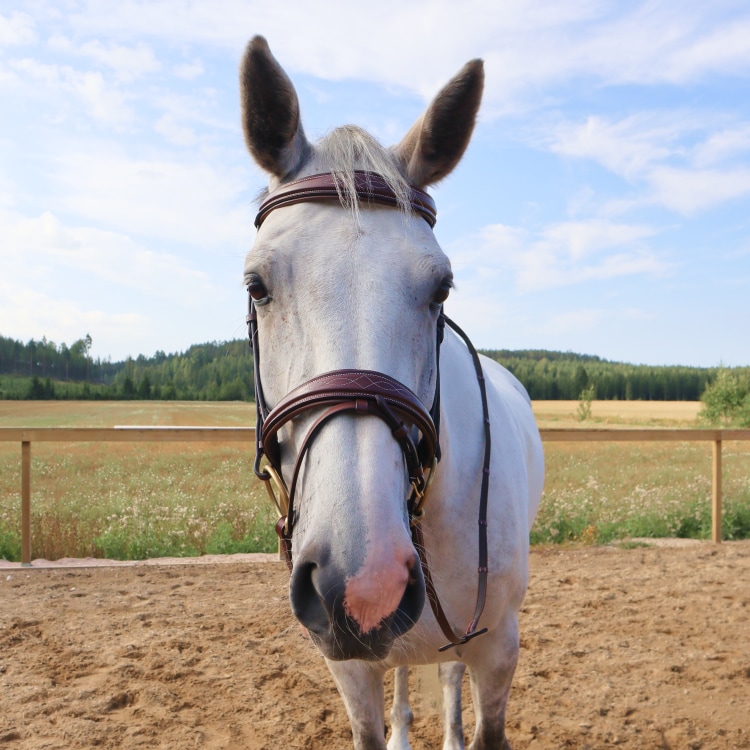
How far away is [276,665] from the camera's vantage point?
12.6 feet

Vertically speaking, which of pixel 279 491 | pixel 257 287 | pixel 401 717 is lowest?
pixel 401 717

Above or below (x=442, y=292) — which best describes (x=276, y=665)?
below

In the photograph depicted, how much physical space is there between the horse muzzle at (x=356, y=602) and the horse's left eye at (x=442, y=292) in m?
0.66

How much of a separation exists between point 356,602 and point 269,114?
135 cm

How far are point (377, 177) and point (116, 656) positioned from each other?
3.69 m

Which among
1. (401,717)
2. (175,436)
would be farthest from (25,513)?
(401,717)

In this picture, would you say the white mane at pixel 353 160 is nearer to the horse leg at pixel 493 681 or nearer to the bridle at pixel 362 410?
the bridle at pixel 362 410

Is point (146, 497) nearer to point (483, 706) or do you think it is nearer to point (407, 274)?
point (483, 706)

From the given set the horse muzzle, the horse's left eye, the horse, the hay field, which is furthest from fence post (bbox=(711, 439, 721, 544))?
the hay field

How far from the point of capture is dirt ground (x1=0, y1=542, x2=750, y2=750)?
3086 millimetres

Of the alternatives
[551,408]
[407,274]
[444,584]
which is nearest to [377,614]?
[407,274]

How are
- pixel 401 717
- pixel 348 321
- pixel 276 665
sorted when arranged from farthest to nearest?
1. pixel 276 665
2. pixel 401 717
3. pixel 348 321

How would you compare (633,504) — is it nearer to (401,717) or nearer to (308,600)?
(401,717)

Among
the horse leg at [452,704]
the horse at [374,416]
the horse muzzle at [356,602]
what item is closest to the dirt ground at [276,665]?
the horse leg at [452,704]
